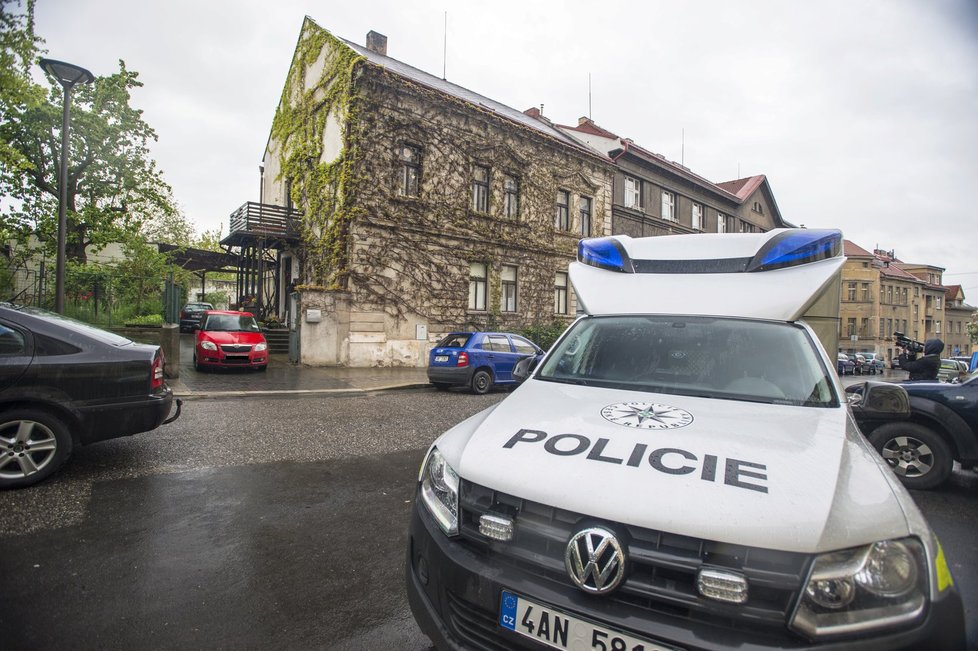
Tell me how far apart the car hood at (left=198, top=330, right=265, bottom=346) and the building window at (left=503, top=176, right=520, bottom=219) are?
10434 mm

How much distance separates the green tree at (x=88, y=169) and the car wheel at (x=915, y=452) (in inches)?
1002

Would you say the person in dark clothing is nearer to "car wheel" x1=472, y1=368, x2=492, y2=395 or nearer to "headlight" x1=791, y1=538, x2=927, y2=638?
"car wheel" x1=472, y1=368, x2=492, y2=395

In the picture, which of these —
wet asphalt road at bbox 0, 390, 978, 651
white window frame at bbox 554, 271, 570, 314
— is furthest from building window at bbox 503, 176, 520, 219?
wet asphalt road at bbox 0, 390, 978, 651

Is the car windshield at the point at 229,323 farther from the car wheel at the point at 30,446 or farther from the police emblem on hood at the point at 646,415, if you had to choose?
the police emblem on hood at the point at 646,415

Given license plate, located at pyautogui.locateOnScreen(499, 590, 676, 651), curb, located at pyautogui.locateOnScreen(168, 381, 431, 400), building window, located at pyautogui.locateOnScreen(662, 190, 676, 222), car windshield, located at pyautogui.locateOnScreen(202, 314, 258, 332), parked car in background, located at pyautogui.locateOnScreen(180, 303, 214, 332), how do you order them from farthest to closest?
building window, located at pyautogui.locateOnScreen(662, 190, 676, 222) < parked car in background, located at pyautogui.locateOnScreen(180, 303, 214, 332) < car windshield, located at pyautogui.locateOnScreen(202, 314, 258, 332) < curb, located at pyautogui.locateOnScreen(168, 381, 431, 400) < license plate, located at pyautogui.locateOnScreen(499, 590, 676, 651)

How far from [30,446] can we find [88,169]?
72.8ft

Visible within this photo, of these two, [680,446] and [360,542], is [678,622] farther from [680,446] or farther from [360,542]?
[360,542]

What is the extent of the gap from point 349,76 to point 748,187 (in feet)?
94.5

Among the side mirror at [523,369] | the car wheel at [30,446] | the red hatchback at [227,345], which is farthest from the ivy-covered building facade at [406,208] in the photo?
the side mirror at [523,369]

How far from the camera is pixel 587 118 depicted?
96.6 ft

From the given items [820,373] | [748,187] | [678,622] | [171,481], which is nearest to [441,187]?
[171,481]

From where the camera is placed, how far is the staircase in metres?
18.4

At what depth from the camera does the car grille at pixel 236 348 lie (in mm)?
13172

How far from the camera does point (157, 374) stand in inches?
197
